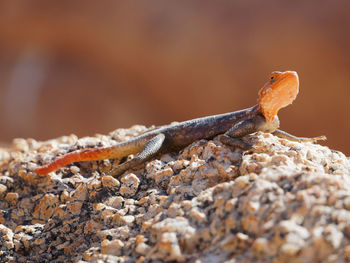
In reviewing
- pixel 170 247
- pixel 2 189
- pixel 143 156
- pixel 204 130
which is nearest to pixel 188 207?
pixel 170 247

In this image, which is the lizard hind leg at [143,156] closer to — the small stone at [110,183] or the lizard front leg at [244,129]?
the small stone at [110,183]

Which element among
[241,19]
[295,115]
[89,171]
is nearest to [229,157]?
[89,171]

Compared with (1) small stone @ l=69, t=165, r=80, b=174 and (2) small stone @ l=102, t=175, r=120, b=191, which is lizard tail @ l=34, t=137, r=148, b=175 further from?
(2) small stone @ l=102, t=175, r=120, b=191

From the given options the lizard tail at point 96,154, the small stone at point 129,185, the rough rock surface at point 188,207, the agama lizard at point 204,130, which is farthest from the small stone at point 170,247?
the lizard tail at point 96,154

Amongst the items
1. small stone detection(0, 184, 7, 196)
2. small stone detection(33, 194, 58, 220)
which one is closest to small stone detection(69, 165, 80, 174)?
small stone detection(33, 194, 58, 220)

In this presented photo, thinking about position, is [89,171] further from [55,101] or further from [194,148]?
[55,101]

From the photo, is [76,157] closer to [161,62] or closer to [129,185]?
[129,185]
